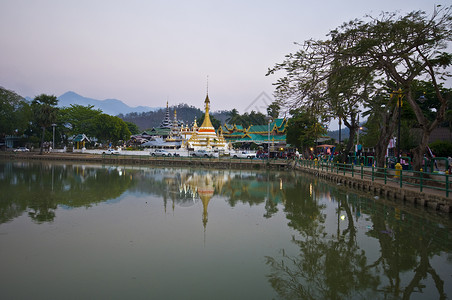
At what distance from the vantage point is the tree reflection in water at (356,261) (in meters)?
5.05

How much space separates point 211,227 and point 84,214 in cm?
436

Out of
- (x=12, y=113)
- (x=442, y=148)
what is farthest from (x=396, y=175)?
(x=12, y=113)

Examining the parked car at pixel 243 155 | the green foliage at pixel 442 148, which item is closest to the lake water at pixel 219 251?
the green foliage at pixel 442 148

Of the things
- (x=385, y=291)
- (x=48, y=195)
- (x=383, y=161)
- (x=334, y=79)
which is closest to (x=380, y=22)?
(x=334, y=79)

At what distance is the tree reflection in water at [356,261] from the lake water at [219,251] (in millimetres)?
23

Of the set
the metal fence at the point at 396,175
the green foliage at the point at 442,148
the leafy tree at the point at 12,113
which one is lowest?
the metal fence at the point at 396,175

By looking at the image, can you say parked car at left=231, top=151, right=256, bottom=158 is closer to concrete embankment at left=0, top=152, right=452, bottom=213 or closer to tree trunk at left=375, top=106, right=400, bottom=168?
concrete embankment at left=0, top=152, right=452, bottom=213

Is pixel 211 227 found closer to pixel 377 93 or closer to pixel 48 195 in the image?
pixel 48 195

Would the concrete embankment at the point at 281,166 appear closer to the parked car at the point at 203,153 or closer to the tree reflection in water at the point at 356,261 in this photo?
the tree reflection in water at the point at 356,261

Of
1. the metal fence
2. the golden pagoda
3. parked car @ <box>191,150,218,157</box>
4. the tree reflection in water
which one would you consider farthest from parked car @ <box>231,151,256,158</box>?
the tree reflection in water

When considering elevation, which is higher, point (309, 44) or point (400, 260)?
point (309, 44)

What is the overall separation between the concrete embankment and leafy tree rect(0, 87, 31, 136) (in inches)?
178

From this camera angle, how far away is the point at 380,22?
11.8 metres

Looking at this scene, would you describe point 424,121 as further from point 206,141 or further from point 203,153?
point 206,141
